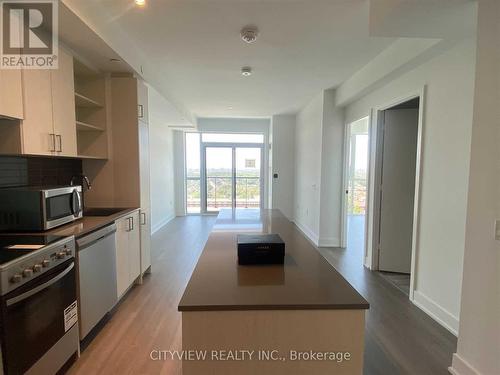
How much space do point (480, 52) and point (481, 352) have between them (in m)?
1.86

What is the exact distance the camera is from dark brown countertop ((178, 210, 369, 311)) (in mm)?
1055

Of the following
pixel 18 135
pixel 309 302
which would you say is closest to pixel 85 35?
pixel 18 135

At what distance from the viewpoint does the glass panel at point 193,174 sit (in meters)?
8.05

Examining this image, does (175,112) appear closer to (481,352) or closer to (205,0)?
(205,0)

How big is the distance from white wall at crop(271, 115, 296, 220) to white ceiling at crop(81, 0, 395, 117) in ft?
7.06

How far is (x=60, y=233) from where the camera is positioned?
6.55 ft

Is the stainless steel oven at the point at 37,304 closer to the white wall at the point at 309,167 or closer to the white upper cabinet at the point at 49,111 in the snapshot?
the white upper cabinet at the point at 49,111

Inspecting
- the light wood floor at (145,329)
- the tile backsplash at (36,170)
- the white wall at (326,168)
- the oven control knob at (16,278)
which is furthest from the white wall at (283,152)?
the oven control knob at (16,278)

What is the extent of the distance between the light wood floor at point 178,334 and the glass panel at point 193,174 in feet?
15.0

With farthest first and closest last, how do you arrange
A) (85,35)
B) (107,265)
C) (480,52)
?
(107,265) → (85,35) → (480,52)

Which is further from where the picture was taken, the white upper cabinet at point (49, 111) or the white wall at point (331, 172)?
the white wall at point (331, 172)

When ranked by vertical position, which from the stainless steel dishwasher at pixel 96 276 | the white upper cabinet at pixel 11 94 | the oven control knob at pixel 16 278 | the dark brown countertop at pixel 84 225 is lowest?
the stainless steel dishwasher at pixel 96 276

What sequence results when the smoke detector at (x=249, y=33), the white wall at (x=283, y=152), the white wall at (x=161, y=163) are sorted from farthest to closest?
the white wall at (x=283, y=152) < the white wall at (x=161, y=163) < the smoke detector at (x=249, y=33)

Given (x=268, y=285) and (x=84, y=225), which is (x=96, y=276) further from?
(x=268, y=285)
